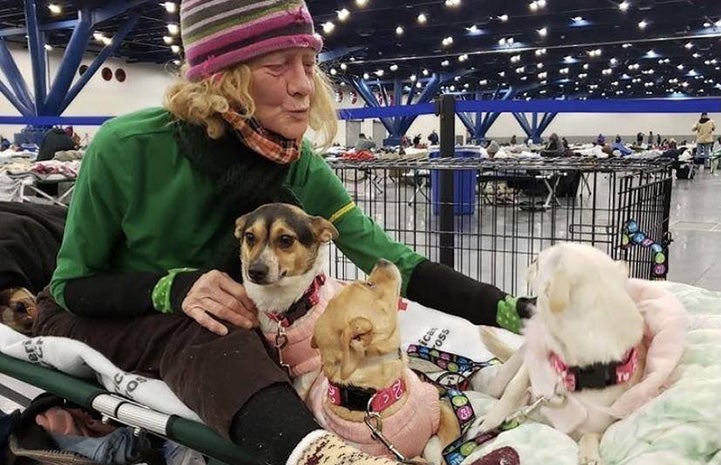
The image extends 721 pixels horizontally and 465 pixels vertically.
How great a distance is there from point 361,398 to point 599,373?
1.28 feet

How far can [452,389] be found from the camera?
4.67 ft

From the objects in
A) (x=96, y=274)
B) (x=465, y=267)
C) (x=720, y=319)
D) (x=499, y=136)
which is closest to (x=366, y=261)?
(x=96, y=274)

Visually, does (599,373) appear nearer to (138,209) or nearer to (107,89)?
(138,209)

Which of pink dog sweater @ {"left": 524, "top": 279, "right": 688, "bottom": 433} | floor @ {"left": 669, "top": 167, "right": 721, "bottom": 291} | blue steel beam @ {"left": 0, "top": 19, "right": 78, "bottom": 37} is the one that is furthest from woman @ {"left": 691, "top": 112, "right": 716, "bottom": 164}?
pink dog sweater @ {"left": 524, "top": 279, "right": 688, "bottom": 433}

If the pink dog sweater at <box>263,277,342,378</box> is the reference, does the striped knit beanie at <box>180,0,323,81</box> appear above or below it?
above

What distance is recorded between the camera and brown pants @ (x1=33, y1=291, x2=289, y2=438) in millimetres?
1068

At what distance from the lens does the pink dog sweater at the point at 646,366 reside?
1057 mm

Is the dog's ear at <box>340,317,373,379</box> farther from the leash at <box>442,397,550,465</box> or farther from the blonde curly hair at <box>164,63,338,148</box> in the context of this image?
the blonde curly hair at <box>164,63,338,148</box>

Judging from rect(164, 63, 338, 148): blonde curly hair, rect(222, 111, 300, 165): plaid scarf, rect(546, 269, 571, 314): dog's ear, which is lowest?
rect(546, 269, 571, 314): dog's ear

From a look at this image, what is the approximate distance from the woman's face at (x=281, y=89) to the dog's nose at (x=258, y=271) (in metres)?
0.30

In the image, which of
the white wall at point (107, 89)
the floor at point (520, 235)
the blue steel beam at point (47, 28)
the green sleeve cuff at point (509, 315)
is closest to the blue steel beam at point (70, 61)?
the blue steel beam at point (47, 28)

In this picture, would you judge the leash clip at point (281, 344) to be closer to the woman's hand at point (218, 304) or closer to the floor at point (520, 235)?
the woman's hand at point (218, 304)

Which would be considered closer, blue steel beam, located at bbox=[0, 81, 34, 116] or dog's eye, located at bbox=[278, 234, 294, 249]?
dog's eye, located at bbox=[278, 234, 294, 249]

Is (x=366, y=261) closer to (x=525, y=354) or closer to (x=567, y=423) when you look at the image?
(x=525, y=354)
